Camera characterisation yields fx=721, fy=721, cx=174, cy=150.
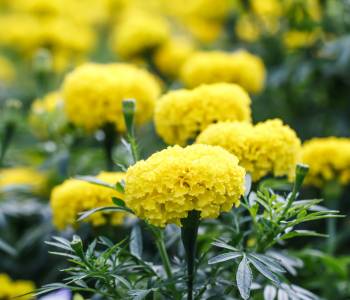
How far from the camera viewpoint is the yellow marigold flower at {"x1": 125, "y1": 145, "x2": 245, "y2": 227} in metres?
1.61

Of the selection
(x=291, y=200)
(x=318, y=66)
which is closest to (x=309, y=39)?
(x=318, y=66)

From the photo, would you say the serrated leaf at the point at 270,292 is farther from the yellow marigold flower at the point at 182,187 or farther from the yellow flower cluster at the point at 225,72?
the yellow flower cluster at the point at 225,72

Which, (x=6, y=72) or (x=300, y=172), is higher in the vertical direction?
(x=6, y=72)

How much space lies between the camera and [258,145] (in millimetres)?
1963

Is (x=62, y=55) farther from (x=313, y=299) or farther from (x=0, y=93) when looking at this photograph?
(x=313, y=299)

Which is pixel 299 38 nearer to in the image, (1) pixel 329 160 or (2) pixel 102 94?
(1) pixel 329 160

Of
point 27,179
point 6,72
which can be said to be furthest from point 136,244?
point 6,72

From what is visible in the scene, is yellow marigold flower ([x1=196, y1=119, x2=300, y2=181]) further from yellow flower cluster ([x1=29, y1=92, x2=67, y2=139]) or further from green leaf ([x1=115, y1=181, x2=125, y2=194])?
yellow flower cluster ([x1=29, y1=92, x2=67, y2=139])

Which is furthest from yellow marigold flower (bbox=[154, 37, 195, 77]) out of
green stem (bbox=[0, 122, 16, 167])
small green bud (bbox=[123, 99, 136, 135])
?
small green bud (bbox=[123, 99, 136, 135])

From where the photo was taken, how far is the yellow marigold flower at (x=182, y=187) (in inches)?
63.4

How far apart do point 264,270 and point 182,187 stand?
0.28 metres

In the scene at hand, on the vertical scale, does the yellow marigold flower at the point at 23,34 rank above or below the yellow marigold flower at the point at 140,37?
above

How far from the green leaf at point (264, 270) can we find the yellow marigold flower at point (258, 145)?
342mm

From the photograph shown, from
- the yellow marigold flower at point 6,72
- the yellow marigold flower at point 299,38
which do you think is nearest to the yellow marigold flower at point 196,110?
the yellow marigold flower at point 299,38
